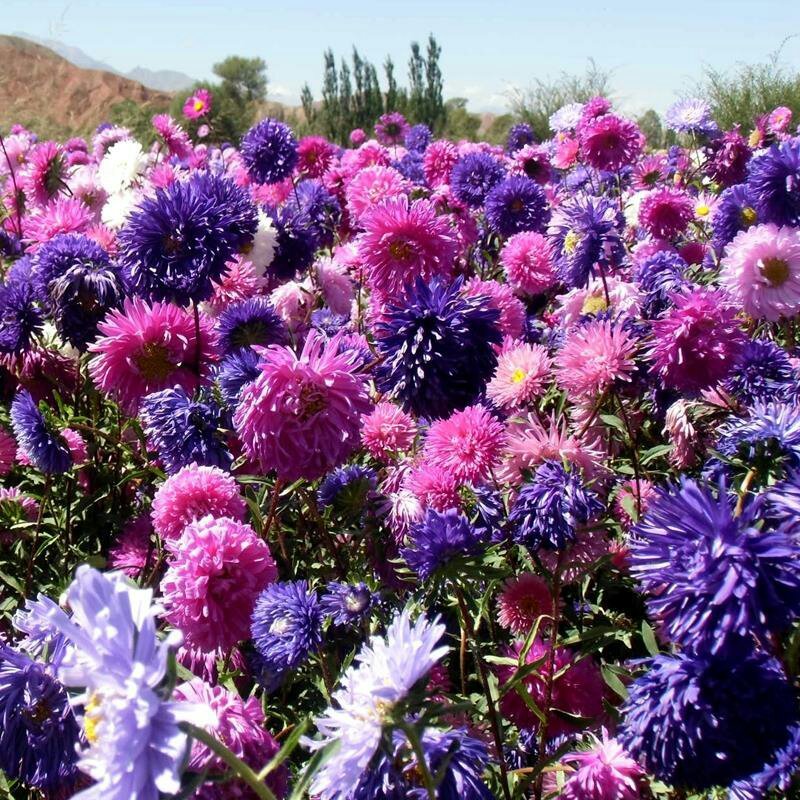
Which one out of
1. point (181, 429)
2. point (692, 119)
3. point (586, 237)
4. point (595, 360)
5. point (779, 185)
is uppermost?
point (692, 119)

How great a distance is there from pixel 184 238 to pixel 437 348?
2.39ft

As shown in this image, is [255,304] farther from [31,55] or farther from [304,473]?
[31,55]

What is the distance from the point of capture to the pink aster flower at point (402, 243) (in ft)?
6.00

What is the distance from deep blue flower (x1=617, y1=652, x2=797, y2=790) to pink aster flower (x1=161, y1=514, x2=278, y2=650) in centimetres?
81

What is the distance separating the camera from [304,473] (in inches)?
59.7

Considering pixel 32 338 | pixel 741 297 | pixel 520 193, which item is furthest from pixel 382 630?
pixel 520 193

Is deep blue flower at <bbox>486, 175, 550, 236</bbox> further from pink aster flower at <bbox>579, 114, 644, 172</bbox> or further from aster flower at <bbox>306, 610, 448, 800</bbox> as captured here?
aster flower at <bbox>306, 610, 448, 800</bbox>

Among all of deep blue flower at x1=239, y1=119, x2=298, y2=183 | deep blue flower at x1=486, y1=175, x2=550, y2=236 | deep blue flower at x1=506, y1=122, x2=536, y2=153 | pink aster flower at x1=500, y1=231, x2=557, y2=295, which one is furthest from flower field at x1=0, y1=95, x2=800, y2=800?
deep blue flower at x1=506, y1=122, x2=536, y2=153

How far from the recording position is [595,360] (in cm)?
184

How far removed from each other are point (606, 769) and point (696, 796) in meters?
0.24

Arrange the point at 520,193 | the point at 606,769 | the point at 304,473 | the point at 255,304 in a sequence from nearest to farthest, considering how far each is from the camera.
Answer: the point at 606,769 → the point at 304,473 → the point at 255,304 → the point at 520,193

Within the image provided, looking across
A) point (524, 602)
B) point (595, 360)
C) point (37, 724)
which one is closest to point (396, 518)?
point (524, 602)

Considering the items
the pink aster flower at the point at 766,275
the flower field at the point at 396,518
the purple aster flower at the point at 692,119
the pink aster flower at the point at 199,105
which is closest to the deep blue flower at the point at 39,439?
the flower field at the point at 396,518

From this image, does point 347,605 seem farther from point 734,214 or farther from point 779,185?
point 734,214
